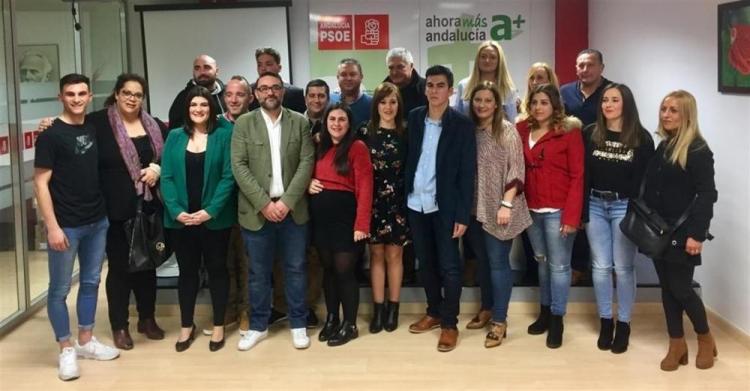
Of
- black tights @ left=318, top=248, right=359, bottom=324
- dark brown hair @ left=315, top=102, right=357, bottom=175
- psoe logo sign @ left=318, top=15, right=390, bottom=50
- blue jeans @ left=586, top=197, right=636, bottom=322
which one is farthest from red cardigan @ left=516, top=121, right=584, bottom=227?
psoe logo sign @ left=318, top=15, right=390, bottom=50

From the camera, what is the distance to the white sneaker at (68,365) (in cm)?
333

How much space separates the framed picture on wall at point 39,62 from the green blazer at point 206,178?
5.50 ft

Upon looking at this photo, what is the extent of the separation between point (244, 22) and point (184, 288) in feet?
11.1

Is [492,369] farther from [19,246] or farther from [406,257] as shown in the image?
[19,246]

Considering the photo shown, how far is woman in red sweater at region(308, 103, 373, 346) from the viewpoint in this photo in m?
3.51

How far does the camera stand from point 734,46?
3.62m

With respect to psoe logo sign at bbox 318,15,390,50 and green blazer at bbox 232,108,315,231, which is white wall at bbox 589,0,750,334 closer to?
green blazer at bbox 232,108,315,231

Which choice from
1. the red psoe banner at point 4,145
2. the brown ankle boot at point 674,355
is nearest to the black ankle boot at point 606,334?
the brown ankle boot at point 674,355

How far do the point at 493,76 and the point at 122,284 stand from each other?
2.37 meters

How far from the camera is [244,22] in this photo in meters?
6.30

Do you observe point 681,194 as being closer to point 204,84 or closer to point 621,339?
point 621,339

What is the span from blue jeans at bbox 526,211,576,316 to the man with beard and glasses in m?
1.23

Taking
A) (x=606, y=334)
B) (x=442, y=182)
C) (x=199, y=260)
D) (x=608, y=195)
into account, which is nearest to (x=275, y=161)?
(x=199, y=260)

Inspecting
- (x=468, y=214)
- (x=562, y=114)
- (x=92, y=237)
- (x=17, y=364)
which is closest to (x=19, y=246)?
(x=17, y=364)
